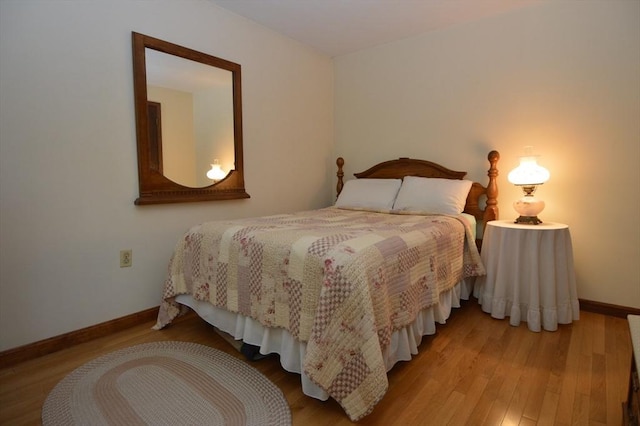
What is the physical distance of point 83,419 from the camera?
1288 mm

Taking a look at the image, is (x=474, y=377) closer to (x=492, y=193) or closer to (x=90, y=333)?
(x=492, y=193)

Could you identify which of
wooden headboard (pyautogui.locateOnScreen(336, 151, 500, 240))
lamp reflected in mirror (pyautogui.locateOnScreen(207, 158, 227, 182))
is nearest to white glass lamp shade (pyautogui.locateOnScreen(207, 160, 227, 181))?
lamp reflected in mirror (pyautogui.locateOnScreen(207, 158, 227, 182))

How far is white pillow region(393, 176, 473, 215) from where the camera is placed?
2496 mm

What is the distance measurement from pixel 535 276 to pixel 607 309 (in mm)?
742

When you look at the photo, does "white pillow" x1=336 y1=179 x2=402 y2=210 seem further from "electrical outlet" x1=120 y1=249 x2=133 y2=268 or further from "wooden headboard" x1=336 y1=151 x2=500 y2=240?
"electrical outlet" x1=120 y1=249 x2=133 y2=268

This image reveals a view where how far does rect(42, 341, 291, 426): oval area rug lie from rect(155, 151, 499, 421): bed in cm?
16

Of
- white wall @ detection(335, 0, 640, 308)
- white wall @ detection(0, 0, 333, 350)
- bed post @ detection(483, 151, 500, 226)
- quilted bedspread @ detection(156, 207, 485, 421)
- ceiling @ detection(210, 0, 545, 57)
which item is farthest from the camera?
bed post @ detection(483, 151, 500, 226)

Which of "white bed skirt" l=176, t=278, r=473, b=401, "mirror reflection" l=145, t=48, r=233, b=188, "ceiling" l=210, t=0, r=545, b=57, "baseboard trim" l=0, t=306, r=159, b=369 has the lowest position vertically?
"baseboard trim" l=0, t=306, r=159, b=369

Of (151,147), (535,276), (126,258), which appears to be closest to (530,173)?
(535,276)

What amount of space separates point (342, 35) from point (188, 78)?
1469 millimetres

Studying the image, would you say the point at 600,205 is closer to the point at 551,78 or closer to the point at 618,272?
the point at 618,272

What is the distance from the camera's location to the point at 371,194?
2.91m

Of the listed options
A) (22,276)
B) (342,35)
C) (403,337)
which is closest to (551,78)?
(342,35)

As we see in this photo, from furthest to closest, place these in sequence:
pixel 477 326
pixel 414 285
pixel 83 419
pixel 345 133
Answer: pixel 345 133
pixel 477 326
pixel 414 285
pixel 83 419
